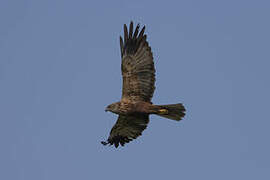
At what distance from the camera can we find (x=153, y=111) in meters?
14.2

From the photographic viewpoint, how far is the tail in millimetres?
13945

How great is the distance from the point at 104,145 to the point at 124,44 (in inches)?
128

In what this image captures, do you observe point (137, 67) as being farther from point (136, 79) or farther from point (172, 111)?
point (172, 111)

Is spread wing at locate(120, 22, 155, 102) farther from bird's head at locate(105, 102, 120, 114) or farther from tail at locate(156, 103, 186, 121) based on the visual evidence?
tail at locate(156, 103, 186, 121)

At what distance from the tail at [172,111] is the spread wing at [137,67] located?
73 cm

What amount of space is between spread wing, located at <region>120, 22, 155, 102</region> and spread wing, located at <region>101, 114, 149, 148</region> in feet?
2.29

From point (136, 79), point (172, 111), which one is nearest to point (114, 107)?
point (136, 79)

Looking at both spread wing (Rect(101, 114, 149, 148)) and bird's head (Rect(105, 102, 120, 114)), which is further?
spread wing (Rect(101, 114, 149, 148))

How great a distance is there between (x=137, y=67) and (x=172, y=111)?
1.72m

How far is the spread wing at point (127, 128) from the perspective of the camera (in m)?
15.1

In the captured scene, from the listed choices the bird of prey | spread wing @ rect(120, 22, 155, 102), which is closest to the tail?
the bird of prey

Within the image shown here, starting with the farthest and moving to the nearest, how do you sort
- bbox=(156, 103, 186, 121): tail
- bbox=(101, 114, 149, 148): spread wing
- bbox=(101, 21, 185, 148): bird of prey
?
bbox=(101, 114, 149, 148): spread wing
bbox=(101, 21, 185, 148): bird of prey
bbox=(156, 103, 186, 121): tail

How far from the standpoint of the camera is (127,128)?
15.4m

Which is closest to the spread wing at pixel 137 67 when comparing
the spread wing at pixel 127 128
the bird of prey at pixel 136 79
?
the bird of prey at pixel 136 79
